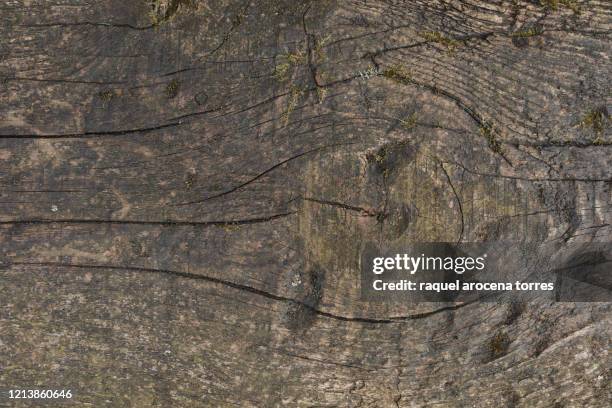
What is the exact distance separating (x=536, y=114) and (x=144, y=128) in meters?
2.42

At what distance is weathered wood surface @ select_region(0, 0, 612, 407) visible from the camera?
3.27 m

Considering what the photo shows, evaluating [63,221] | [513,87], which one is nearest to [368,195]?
[513,87]

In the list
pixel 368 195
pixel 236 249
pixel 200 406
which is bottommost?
pixel 200 406

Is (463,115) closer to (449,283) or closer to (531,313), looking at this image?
(449,283)

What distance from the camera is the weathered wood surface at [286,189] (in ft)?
10.7

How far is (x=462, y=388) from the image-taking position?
11.2 ft

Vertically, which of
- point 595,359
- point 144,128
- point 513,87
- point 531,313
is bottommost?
point 595,359

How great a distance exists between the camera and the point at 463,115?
10.8 feet

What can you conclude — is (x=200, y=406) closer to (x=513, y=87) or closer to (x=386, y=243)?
(x=386, y=243)

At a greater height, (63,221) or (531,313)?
(63,221)

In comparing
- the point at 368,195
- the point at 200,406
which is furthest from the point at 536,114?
the point at 200,406

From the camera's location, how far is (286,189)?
3.29 m

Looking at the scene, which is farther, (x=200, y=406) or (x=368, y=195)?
(x=200, y=406)

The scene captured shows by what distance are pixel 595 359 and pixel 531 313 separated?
1.67 feet
